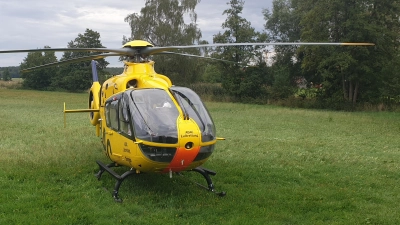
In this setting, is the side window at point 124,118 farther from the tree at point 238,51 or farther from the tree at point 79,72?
the tree at point 79,72

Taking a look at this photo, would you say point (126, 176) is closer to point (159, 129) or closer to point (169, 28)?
point (159, 129)

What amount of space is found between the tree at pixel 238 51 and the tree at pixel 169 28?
288 cm

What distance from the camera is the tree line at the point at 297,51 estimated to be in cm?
2722

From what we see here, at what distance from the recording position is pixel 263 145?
478 inches

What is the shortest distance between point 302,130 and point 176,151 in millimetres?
11417

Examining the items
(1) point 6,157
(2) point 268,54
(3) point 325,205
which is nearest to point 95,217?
(3) point 325,205

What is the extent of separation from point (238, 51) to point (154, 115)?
31.3 meters

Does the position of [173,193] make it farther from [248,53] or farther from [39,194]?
[248,53]

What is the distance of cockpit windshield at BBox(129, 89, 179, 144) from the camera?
5738mm

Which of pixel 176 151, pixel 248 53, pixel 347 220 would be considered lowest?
pixel 347 220

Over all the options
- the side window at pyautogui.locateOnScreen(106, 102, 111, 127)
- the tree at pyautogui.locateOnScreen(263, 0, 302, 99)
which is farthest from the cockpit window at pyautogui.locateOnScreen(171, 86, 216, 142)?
the tree at pyautogui.locateOnScreen(263, 0, 302, 99)

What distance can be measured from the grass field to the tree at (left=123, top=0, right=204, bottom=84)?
24.8 m

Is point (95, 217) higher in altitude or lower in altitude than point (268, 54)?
lower

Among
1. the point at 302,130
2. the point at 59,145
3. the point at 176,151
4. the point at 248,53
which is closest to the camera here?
the point at 176,151
